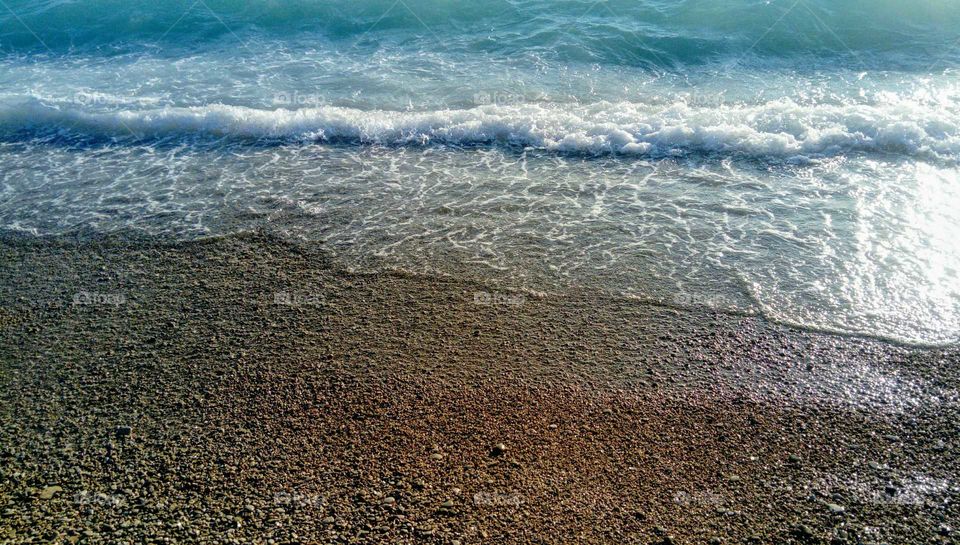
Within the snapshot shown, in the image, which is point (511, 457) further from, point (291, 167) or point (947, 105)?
point (947, 105)

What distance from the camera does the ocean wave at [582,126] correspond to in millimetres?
12523

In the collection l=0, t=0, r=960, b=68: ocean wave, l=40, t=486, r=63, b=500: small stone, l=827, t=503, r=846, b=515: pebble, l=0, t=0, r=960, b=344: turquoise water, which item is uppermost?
l=0, t=0, r=960, b=68: ocean wave

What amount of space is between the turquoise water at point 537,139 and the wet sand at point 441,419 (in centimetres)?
103

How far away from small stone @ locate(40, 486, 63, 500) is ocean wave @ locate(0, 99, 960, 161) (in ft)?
30.7

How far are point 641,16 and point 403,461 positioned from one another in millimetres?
18020

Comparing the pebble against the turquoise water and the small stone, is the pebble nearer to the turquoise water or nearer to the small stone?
the turquoise water

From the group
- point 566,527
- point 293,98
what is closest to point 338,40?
point 293,98

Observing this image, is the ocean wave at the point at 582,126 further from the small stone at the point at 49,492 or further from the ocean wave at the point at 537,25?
the small stone at the point at 49,492

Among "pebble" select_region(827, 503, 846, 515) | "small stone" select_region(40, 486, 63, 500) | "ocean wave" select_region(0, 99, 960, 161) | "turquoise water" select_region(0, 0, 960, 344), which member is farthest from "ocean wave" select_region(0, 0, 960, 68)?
"small stone" select_region(40, 486, 63, 500)

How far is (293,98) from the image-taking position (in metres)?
15.8

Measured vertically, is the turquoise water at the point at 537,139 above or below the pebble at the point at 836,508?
above

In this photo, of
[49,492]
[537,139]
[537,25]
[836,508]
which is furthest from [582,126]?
[49,492]

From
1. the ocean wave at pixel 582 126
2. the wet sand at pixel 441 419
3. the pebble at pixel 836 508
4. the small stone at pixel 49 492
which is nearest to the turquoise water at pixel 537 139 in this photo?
the ocean wave at pixel 582 126

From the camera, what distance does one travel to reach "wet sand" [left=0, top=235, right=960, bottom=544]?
5.58 m
